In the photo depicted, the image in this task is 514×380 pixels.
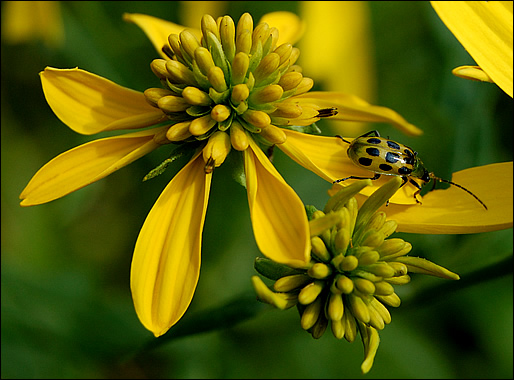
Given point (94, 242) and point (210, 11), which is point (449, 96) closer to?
point (210, 11)

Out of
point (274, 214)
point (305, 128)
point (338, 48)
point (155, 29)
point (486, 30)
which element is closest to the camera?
point (274, 214)

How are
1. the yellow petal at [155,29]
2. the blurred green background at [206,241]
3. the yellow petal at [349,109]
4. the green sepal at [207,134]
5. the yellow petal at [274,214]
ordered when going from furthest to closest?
the blurred green background at [206,241] → the yellow petal at [155,29] → the yellow petal at [349,109] → the green sepal at [207,134] → the yellow petal at [274,214]

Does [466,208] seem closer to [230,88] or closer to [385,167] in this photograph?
[385,167]

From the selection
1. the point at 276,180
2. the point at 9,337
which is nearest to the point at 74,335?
the point at 9,337

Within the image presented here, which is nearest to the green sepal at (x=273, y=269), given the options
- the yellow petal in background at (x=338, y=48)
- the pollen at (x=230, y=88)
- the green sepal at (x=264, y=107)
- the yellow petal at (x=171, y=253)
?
the yellow petal at (x=171, y=253)

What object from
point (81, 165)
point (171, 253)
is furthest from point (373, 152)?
point (81, 165)

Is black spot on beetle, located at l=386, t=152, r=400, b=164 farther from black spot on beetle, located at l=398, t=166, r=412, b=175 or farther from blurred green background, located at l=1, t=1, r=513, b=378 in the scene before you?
blurred green background, located at l=1, t=1, r=513, b=378

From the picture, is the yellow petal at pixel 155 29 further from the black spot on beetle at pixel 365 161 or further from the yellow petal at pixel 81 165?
the black spot on beetle at pixel 365 161
